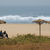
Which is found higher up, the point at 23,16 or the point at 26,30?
the point at 23,16

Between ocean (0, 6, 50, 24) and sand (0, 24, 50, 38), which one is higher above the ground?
ocean (0, 6, 50, 24)

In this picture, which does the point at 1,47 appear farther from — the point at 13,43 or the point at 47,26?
the point at 47,26

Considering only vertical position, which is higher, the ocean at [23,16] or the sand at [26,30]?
the ocean at [23,16]

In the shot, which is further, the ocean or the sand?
the ocean

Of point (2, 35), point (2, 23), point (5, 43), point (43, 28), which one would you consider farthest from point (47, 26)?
point (5, 43)

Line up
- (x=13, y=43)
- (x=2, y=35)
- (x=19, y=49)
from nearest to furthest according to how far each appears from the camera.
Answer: (x=19, y=49)
(x=13, y=43)
(x=2, y=35)

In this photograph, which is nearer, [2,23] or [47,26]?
[47,26]

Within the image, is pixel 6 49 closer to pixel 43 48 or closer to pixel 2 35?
pixel 43 48

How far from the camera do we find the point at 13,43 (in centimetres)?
1212

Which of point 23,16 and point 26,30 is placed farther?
point 23,16

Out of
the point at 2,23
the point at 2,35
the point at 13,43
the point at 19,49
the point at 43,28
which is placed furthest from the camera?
the point at 2,23

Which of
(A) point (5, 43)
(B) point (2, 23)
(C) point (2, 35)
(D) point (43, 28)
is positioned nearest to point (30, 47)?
(A) point (5, 43)

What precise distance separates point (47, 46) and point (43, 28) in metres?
18.6

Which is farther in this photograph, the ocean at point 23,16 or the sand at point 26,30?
the ocean at point 23,16
